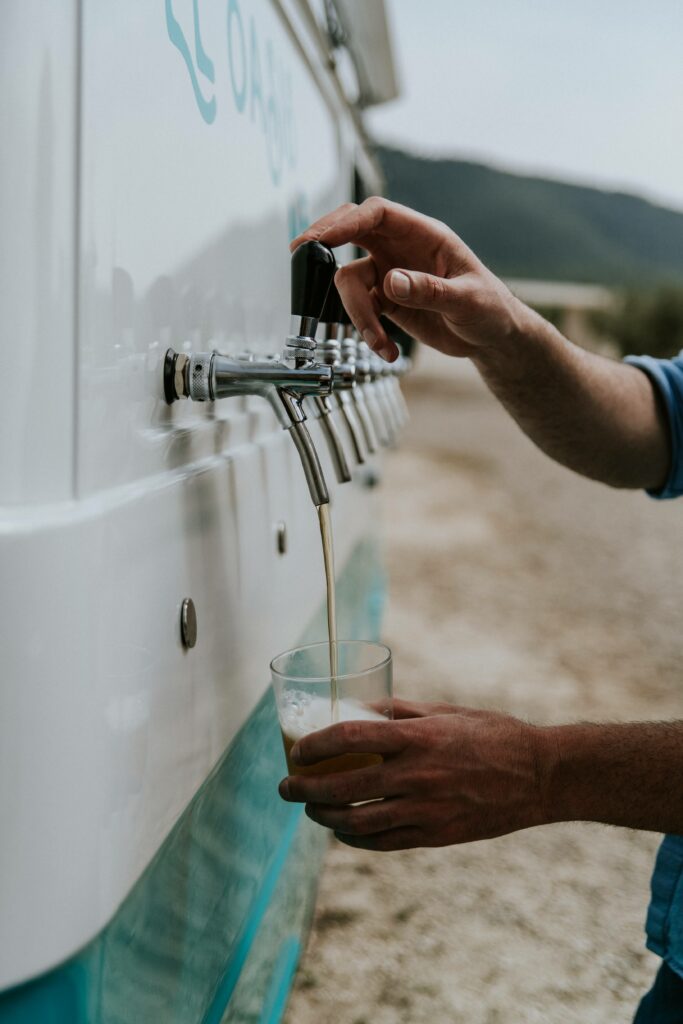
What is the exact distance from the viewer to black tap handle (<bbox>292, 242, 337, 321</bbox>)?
1004 mm

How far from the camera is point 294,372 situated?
96cm

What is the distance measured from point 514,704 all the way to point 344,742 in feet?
9.59

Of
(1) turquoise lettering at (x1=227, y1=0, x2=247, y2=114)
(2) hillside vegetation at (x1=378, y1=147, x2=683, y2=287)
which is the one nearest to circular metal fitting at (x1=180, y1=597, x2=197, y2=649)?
(1) turquoise lettering at (x1=227, y1=0, x2=247, y2=114)

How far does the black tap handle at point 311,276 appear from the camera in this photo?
1.00m

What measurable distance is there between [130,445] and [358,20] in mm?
1787

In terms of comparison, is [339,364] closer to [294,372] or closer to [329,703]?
[294,372]

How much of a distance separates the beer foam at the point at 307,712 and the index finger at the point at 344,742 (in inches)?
1.3

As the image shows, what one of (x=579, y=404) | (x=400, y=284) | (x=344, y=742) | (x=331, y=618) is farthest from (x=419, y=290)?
(x=579, y=404)

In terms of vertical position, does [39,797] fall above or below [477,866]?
above

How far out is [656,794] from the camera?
112cm

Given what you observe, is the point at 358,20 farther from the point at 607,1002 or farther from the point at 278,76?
the point at 607,1002

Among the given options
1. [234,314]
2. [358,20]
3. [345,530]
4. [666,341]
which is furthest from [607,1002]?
[666,341]

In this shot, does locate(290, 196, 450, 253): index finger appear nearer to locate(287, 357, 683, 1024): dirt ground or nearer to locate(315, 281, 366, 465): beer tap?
locate(315, 281, 366, 465): beer tap

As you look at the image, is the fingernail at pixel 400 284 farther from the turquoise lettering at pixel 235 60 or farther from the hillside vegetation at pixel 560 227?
the hillside vegetation at pixel 560 227
